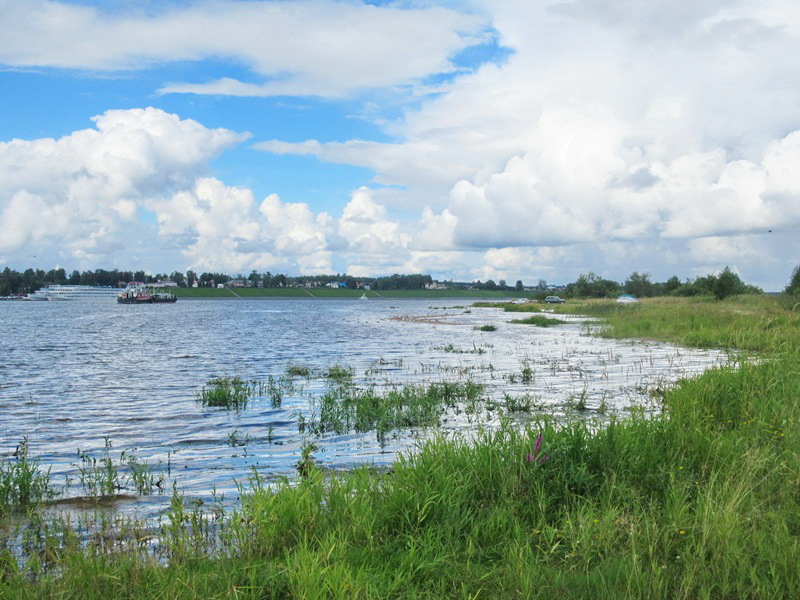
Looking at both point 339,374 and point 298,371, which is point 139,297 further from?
point 339,374

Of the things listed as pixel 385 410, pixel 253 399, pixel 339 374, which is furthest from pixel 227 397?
pixel 339 374

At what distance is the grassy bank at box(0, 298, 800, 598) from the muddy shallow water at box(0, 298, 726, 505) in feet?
11.9

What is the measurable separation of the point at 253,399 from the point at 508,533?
16528 millimetres

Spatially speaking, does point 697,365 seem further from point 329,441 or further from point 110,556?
point 110,556

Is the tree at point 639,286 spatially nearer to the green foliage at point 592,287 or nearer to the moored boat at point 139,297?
the green foliage at point 592,287

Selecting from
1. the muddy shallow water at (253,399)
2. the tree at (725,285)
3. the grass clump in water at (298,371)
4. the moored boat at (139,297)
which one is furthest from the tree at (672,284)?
the moored boat at (139,297)

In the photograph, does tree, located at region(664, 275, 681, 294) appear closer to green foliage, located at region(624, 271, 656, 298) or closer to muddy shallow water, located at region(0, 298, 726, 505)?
green foliage, located at region(624, 271, 656, 298)

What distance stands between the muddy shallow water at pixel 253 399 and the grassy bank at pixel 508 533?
361cm

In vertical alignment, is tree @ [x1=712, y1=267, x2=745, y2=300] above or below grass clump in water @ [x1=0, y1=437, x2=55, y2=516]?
above

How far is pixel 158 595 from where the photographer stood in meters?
5.86

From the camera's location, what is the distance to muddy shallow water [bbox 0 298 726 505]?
14.1m

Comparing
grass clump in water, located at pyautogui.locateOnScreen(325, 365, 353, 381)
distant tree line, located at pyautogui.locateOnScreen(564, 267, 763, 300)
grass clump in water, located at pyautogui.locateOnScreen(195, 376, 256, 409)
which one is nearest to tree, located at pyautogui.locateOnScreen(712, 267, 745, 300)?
distant tree line, located at pyautogui.locateOnScreen(564, 267, 763, 300)

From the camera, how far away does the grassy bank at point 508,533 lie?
5.84 m

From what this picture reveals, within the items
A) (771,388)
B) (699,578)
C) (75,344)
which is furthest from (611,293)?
(699,578)
